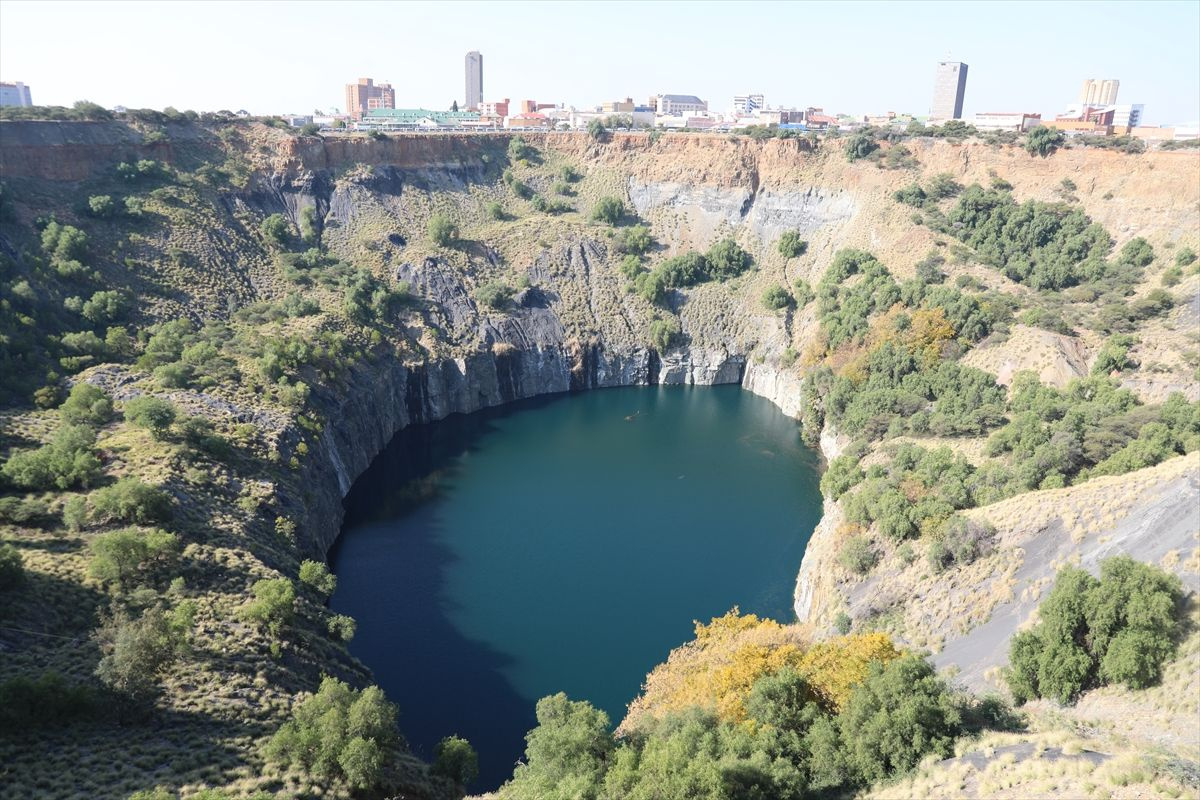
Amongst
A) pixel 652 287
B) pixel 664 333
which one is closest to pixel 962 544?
pixel 664 333

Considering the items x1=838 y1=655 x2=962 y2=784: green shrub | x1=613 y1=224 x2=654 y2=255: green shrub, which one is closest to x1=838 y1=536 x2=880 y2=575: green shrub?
x1=838 y1=655 x2=962 y2=784: green shrub

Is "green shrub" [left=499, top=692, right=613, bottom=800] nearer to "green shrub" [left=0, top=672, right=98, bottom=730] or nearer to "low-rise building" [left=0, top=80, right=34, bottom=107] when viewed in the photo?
"green shrub" [left=0, top=672, right=98, bottom=730]

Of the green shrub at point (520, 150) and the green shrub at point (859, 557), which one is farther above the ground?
the green shrub at point (520, 150)

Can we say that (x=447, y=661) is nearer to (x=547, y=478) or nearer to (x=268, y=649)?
(x=268, y=649)

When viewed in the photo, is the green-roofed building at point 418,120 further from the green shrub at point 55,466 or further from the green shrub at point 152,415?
the green shrub at point 55,466

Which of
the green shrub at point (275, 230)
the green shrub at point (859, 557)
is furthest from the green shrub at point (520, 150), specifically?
the green shrub at point (859, 557)

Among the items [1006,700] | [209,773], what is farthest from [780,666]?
[209,773]
